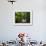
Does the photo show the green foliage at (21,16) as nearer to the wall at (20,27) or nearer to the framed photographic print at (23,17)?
the framed photographic print at (23,17)

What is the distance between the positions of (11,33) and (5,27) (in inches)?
12.0

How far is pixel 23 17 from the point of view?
4828mm

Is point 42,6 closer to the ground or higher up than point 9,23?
higher up

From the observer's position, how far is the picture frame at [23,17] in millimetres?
4805

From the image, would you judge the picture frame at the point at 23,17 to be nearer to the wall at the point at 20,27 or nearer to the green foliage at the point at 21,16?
the green foliage at the point at 21,16

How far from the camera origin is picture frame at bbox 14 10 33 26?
480 centimetres

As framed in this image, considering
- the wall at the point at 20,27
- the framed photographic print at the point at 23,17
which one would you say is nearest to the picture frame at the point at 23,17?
the framed photographic print at the point at 23,17

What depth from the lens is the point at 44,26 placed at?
4828mm

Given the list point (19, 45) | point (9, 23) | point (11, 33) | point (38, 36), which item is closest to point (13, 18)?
point (9, 23)

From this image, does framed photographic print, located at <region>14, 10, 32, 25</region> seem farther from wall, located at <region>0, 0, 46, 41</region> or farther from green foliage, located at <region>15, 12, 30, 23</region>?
wall, located at <region>0, 0, 46, 41</region>

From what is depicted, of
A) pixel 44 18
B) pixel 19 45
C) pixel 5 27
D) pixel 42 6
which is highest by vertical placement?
pixel 42 6

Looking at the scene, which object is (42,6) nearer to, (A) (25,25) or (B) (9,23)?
(A) (25,25)

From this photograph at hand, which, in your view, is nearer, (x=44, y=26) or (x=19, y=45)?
(x=19, y=45)

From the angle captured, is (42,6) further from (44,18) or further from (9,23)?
(9,23)
